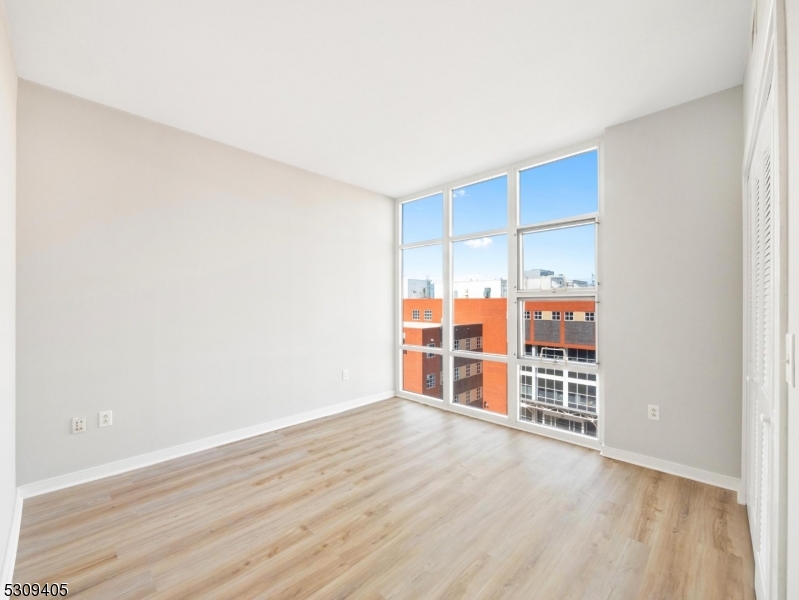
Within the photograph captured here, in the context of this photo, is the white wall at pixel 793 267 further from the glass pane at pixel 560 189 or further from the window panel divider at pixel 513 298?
the window panel divider at pixel 513 298

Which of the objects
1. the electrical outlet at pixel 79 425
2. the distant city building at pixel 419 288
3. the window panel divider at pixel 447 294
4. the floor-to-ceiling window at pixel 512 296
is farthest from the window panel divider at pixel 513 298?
the electrical outlet at pixel 79 425

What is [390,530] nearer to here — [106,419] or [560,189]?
[106,419]

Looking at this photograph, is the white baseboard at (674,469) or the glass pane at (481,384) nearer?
the white baseboard at (674,469)

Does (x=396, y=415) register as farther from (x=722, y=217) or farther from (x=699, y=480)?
(x=722, y=217)

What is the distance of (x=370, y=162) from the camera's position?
386cm

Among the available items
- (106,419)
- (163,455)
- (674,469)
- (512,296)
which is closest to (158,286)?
(106,419)

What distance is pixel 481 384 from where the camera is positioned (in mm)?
4262

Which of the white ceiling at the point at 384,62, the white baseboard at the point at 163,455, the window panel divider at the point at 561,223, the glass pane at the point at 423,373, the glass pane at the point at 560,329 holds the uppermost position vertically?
the white ceiling at the point at 384,62

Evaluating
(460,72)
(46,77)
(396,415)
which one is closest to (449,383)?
(396,415)

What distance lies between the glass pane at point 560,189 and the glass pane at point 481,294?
0.46m

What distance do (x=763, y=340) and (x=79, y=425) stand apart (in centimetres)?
422

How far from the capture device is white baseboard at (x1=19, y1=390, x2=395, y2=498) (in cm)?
250

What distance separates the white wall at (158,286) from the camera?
2508mm

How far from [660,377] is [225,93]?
3.93 m
